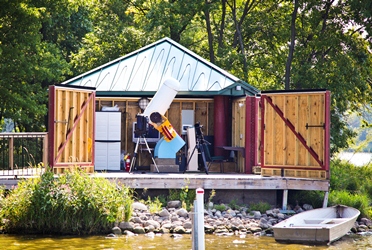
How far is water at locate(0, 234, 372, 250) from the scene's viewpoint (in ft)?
43.8

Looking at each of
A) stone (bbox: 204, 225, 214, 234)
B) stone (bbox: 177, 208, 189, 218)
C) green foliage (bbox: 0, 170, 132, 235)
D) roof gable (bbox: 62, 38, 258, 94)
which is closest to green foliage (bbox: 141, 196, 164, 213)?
stone (bbox: 177, 208, 189, 218)

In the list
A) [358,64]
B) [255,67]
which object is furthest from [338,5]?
[255,67]

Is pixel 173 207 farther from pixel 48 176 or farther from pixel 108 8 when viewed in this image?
pixel 108 8

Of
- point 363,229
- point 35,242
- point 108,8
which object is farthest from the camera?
point 108,8

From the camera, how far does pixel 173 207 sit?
16.9 metres

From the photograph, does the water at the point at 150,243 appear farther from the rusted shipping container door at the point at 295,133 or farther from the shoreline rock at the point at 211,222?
the rusted shipping container door at the point at 295,133

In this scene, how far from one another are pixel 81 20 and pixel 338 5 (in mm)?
11669

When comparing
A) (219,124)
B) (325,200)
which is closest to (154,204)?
(325,200)

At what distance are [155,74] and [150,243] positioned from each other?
8325mm

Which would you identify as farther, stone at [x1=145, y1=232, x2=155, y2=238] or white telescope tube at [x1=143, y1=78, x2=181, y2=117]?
white telescope tube at [x1=143, y1=78, x2=181, y2=117]

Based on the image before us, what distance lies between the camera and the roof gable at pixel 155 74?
2077 centimetres

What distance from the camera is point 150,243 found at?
45.8 feet

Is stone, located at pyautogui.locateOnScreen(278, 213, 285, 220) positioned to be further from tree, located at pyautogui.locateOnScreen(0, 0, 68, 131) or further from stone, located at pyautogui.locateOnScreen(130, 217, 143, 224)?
tree, located at pyautogui.locateOnScreen(0, 0, 68, 131)

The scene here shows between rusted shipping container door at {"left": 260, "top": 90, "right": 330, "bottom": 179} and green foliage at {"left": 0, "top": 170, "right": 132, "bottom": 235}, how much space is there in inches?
191
